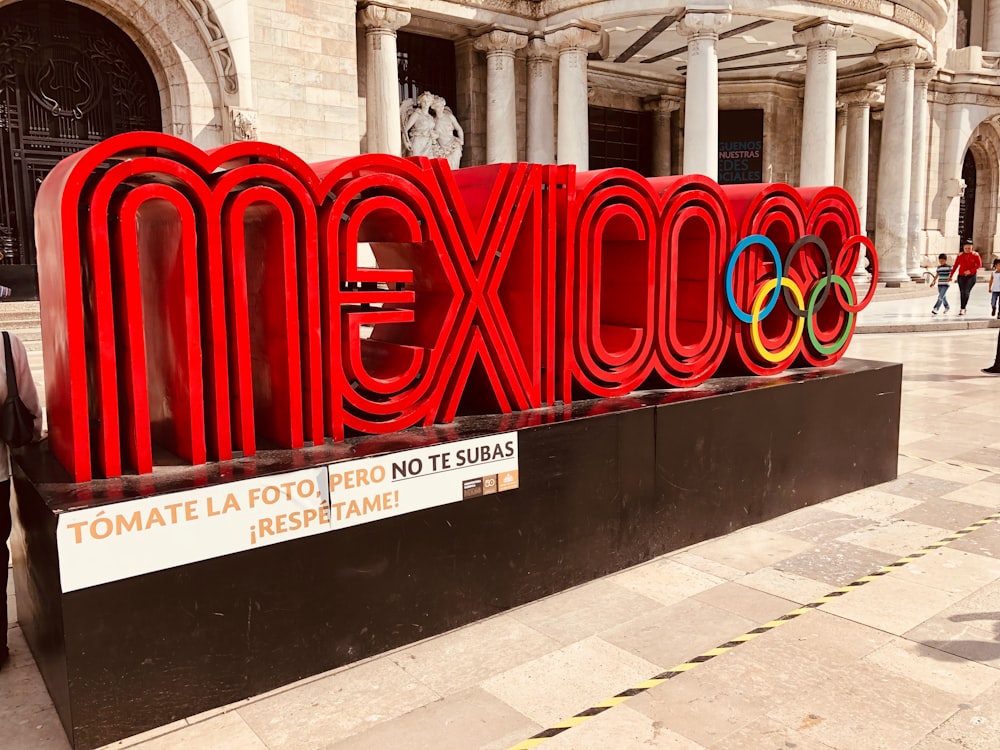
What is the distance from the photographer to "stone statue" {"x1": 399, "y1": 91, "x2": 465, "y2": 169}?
21219mm

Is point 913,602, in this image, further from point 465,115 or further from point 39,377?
point 465,115

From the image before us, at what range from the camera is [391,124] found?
19672 mm

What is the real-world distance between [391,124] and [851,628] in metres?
17.4

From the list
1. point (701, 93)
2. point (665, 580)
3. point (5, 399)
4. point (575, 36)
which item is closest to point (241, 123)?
point (575, 36)

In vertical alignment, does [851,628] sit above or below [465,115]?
below

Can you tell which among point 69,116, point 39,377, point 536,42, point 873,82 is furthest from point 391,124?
point 873,82

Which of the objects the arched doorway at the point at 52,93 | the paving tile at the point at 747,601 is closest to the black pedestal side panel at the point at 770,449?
the paving tile at the point at 747,601

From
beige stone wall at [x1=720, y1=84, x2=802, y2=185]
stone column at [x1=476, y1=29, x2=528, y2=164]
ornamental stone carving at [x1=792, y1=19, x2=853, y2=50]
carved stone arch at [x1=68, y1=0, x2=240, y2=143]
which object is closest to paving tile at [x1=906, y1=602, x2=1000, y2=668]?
carved stone arch at [x1=68, y1=0, x2=240, y2=143]

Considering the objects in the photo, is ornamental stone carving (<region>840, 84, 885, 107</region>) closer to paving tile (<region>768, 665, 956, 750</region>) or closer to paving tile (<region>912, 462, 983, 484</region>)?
paving tile (<region>912, 462, 983, 484</region>)

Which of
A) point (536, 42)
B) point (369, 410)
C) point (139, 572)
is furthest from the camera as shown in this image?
point (536, 42)

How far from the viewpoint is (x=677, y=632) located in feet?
14.5

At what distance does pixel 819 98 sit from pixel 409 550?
23.0 metres

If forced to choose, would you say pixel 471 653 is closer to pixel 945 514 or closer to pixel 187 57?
pixel 945 514

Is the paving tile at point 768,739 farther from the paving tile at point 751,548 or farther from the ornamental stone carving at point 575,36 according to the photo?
the ornamental stone carving at point 575,36
